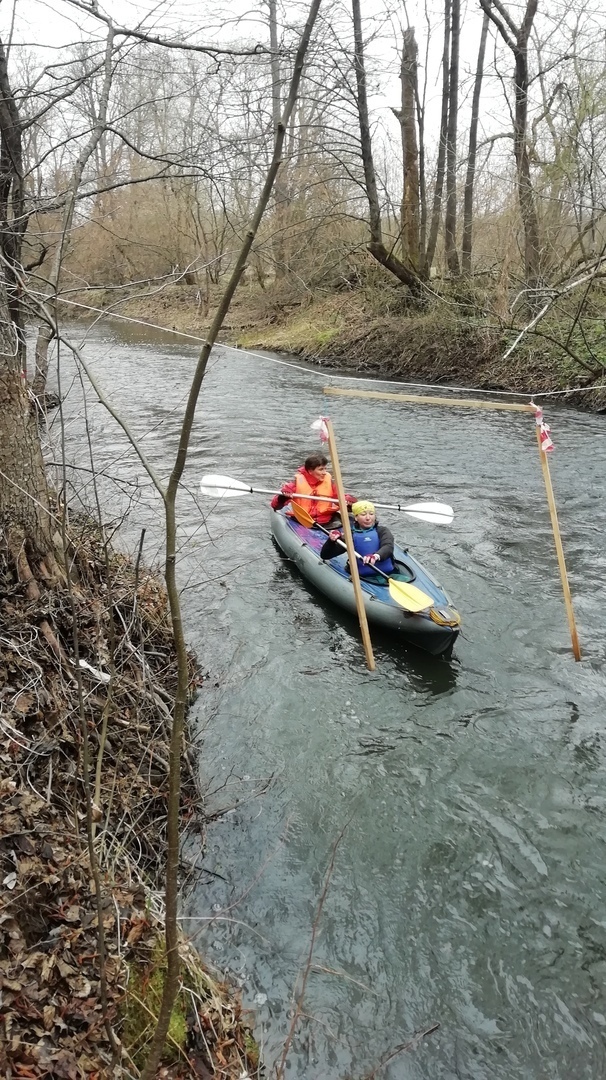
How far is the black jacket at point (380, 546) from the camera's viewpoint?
21.3 feet

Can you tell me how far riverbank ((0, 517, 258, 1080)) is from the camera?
91.9 inches

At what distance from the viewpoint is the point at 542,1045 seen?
2965mm

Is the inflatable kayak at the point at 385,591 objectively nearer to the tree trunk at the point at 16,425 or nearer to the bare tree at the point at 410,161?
the tree trunk at the point at 16,425

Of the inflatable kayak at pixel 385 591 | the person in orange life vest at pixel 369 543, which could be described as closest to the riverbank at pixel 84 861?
the inflatable kayak at pixel 385 591

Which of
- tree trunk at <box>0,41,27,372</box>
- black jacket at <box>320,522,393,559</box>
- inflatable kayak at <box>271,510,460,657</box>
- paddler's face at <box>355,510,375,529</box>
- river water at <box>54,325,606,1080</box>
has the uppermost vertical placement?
tree trunk at <box>0,41,27,372</box>

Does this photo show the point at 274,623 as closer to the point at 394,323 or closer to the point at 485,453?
the point at 485,453

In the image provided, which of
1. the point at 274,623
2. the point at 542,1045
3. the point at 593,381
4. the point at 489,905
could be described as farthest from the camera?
the point at 593,381

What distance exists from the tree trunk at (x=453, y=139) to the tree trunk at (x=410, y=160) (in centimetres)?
82

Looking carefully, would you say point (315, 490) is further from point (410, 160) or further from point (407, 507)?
point (410, 160)

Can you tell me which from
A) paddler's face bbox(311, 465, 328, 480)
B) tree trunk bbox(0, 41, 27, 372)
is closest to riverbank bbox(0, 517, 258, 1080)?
tree trunk bbox(0, 41, 27, 372)

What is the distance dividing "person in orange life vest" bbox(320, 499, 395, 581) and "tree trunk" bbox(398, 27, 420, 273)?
499 inches

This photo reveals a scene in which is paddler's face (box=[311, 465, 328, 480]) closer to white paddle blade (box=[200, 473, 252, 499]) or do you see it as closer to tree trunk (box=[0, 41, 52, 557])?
white paddle blade (box=[200, 473, 252, 499])

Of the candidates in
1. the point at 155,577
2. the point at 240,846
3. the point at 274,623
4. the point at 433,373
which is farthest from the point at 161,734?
the point at 433,373

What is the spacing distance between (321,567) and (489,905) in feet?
11.8
